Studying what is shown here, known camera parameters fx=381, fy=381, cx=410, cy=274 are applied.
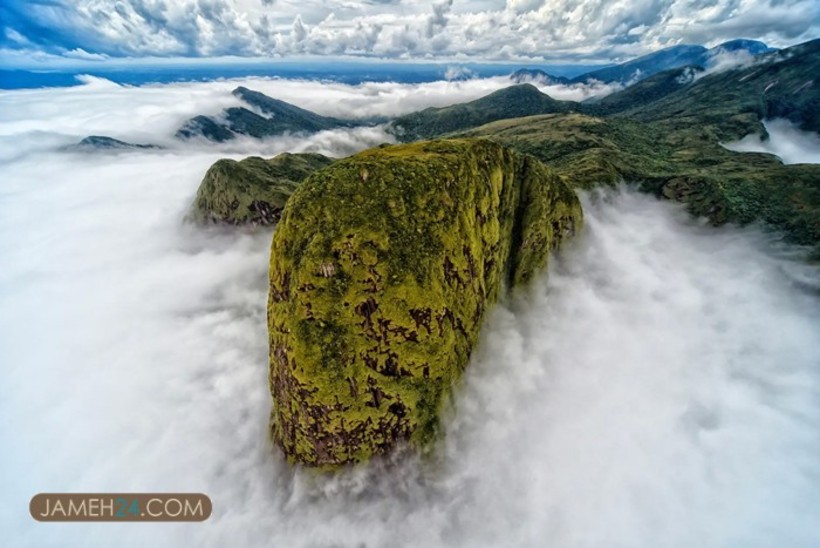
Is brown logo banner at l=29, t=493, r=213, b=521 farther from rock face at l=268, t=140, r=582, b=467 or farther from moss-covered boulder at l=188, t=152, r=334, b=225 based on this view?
moss-covered boulder at l=188, t=152, r=334, b=225

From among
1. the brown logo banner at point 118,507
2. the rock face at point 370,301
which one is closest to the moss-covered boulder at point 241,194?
the brown logo banner at point 118,507

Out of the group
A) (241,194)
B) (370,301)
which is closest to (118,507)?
(370,301)

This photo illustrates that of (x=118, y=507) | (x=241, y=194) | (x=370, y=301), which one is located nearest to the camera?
(x=370, y=301)

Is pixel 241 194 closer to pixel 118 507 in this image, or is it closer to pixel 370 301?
pixel 118 507

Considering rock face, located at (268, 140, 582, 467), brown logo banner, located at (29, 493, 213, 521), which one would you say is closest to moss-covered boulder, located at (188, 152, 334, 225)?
brown logo banner, located at (29, 493, 213, 521)

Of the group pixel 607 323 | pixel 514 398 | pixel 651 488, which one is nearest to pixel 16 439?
pixel 514 398

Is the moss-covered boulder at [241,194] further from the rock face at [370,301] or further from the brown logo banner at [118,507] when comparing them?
the rock face at [370,301]
